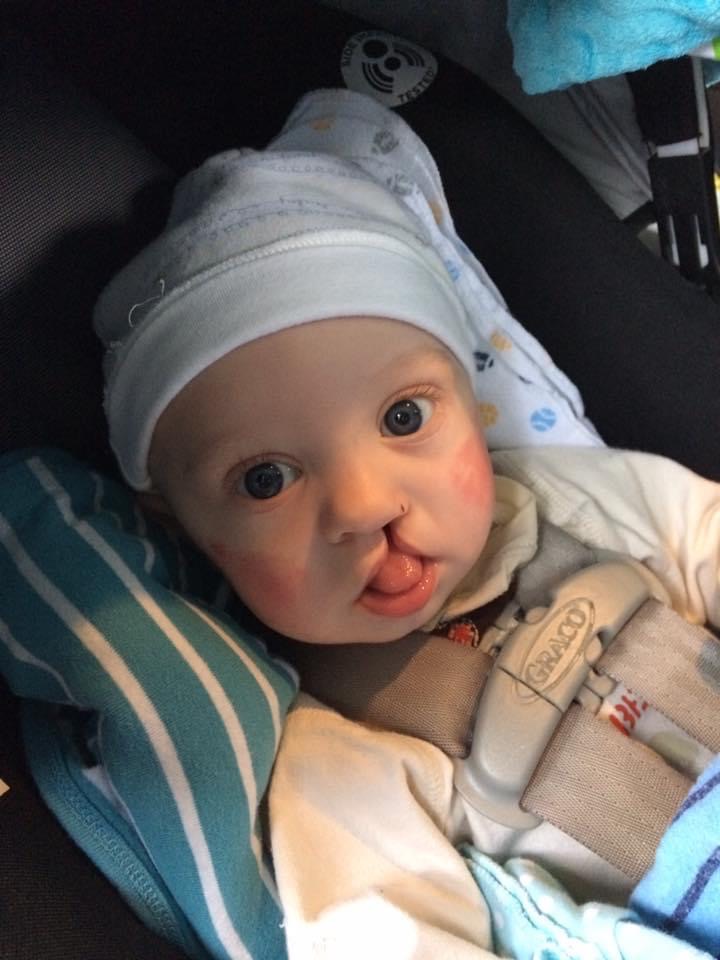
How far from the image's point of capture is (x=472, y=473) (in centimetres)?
85

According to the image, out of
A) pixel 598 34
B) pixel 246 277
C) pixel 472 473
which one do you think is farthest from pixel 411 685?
pixel 598 34

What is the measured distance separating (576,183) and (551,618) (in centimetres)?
44

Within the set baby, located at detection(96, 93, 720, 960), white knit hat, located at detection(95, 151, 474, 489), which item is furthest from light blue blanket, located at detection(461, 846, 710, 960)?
white knit hat, located at detection(95, 151, 474, 489)

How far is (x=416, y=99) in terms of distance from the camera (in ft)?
3.47

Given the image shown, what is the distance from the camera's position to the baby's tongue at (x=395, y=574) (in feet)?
2.70

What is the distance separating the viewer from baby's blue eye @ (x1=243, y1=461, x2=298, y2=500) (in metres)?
0.82

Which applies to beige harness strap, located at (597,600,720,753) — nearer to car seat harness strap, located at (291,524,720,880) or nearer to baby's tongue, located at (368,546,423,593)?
car seat harness strap, located at (291,524,720,880)

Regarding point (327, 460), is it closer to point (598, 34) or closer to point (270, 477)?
point (270, 477)

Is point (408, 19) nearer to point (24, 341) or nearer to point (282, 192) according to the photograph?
point (282, 192)

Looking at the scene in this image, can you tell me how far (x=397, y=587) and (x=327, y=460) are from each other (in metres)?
0.12

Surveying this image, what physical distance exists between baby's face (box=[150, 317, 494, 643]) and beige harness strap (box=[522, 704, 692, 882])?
175 millimetres

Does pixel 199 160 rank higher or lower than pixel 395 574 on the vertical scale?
higher

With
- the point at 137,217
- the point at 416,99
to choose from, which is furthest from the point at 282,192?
the point at 416,99

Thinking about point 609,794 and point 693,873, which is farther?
point 609,794
